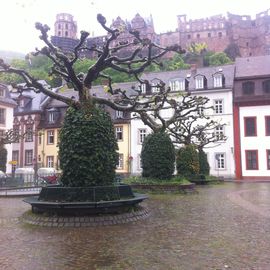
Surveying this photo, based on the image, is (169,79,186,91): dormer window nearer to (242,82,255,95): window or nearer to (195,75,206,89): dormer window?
(195,75,206,89): dormer window

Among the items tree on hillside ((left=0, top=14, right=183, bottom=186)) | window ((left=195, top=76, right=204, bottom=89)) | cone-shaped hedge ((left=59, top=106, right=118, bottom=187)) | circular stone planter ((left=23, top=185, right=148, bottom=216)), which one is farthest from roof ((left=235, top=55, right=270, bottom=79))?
circular stone planter ((left=23, top=185, right=148, bottom=216))

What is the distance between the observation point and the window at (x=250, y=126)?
42.3 metres

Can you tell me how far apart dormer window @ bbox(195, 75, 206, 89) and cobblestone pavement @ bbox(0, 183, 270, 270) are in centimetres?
3530

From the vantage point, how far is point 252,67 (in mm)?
45438

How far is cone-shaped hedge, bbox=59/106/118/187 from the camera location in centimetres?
1150

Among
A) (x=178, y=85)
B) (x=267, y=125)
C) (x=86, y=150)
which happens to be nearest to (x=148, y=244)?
(x=86, y=150)

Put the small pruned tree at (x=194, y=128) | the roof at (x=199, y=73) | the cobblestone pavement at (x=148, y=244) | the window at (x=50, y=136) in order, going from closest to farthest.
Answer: the cobblestone pavement at (x=148, y=244) → the small pruned tree at (x=194, y=128) → the roof at (x=199, y=73) → the window at (x=50, y=136)

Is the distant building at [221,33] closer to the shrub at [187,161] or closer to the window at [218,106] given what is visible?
the window at [218,106]

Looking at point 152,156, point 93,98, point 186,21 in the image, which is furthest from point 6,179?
point 186,21

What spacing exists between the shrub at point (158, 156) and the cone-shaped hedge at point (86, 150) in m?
8.62

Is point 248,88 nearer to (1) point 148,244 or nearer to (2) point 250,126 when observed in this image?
(2) point 250,126

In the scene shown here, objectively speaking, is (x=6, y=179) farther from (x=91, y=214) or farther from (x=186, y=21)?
(x=186, y=21)

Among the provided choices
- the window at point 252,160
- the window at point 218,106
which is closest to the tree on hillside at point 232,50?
the window at point 218,106

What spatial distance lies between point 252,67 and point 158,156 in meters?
29.1
